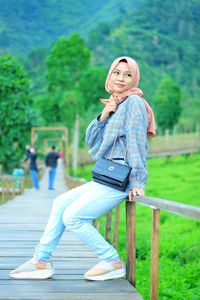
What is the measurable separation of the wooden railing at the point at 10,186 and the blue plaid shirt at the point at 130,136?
10.1 m

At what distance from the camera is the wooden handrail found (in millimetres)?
3010

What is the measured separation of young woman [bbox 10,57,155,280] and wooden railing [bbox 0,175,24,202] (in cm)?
997

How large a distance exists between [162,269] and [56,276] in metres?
3.68

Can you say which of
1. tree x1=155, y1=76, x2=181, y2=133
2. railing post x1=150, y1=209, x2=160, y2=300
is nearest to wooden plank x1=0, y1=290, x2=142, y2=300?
railing post x1=150, y1=209, x2=160, y2=300

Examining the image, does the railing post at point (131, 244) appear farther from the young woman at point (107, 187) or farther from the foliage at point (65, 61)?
the foliage at point (65, 61)

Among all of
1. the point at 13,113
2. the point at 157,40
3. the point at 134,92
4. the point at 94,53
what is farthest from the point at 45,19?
the point at 134,92

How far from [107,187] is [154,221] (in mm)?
451

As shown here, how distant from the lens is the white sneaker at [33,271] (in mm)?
3928

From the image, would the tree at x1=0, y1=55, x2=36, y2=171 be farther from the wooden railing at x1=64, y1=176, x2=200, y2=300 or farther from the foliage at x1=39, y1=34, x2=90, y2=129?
the wooden railing at x1=64, y1=176, x2=200, y2=300

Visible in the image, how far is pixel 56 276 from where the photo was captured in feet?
13.3

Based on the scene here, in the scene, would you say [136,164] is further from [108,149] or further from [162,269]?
[162,269]

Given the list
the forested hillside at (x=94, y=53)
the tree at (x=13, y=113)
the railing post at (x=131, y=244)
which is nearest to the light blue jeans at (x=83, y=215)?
the railing post at (x=131, y=244)

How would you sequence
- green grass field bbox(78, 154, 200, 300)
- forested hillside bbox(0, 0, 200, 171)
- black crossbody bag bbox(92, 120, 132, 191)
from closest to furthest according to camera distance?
black crossbody bag bbox(92, 120, 132, 191) < green grass field bbox(78, 154, 200, 300) < forested hillside bbox(0, 0, 200, 171)

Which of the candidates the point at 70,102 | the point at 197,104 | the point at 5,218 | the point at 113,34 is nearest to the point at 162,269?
the point at 5,218
